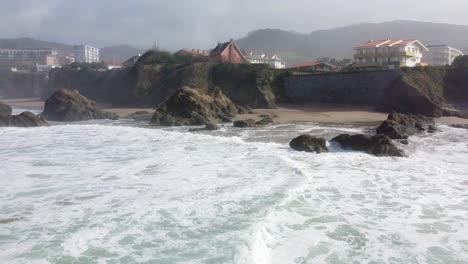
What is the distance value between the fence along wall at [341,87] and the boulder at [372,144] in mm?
19649

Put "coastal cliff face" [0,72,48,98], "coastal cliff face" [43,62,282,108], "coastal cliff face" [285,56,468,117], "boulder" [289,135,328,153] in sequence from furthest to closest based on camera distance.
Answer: "coastal cliff face" [0,72,48,98] < "coastal cliff face" [43,62,282,108] < "coastal cliff face" [285,56,468,117] < "boulder" [289,135,328,153]

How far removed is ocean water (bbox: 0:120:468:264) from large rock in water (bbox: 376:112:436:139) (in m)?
2.85

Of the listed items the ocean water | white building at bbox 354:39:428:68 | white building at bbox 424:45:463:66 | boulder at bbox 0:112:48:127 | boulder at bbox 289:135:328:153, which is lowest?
the ocean water

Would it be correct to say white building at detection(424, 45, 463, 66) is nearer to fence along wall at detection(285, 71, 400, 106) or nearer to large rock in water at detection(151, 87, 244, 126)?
Answer: fence along wall at detection(285, 71, 400, 106)

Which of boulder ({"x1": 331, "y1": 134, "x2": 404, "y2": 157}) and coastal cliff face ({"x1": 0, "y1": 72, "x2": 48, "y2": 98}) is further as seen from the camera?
coastal cliff face ({"x1": 0, "y1": 72, "x2": 48, "y2": 98})

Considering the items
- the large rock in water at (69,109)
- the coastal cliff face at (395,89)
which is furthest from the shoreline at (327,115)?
the large rock in water at (69,109)

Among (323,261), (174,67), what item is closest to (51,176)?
(323,261)

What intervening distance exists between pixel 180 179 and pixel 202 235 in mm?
4337

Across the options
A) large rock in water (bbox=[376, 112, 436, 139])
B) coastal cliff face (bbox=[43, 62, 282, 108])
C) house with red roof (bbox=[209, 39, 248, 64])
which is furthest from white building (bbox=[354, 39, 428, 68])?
large rock in water (bbox=[376, 112, 436, 139])

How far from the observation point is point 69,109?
32.6 metres

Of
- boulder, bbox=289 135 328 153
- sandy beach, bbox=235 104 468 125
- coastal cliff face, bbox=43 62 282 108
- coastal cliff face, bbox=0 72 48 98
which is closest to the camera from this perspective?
boulder, bbox=289 135 328 153

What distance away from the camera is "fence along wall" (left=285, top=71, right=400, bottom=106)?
35469mm

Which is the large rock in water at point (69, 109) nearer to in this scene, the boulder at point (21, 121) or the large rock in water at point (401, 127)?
the boulder at point (21, 121)

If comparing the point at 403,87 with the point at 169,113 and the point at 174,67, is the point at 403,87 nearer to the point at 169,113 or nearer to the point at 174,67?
the point at 169,113
